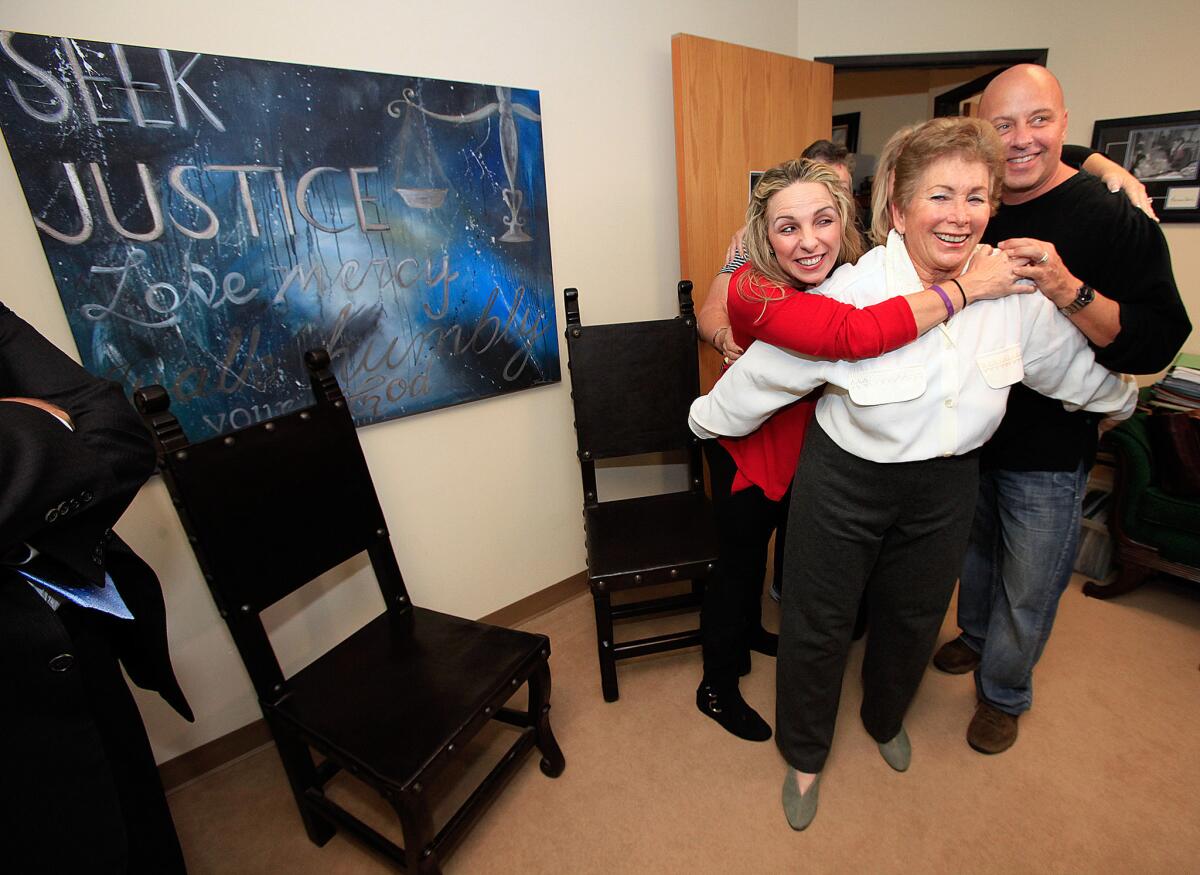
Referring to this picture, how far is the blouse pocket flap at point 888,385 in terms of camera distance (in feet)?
3.65

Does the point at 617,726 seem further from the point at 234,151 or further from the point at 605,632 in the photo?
the point at 234,151

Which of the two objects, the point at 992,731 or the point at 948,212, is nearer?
the point at 948,212

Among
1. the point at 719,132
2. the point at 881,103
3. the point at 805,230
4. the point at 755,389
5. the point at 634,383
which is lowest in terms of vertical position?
the point at 634,383

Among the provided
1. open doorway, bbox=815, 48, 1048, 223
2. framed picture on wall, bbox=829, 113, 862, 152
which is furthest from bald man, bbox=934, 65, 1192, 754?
framed picture on wall, bbox=829, 113, 862, 152

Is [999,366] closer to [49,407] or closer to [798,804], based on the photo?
[798,804]

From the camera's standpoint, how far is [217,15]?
133cm

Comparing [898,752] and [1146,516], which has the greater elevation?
[1146,516]

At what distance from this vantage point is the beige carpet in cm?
140

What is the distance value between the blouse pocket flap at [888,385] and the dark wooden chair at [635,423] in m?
0.78

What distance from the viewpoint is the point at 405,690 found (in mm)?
1334

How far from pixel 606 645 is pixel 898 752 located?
0.87 metres

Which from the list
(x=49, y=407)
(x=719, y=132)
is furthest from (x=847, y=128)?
(x=49, y=407)

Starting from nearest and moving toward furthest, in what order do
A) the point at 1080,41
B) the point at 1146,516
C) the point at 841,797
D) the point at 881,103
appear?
1. the point at 841,797
2. the point at 1146,516
3. the point at 1080,41
4. the point at 881,103

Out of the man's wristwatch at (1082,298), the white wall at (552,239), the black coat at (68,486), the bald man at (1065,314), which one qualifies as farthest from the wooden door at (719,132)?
the black coat at (68,486)
